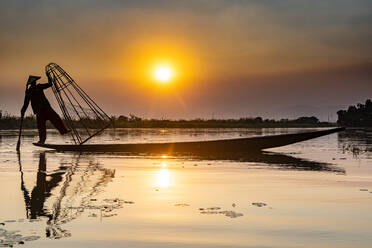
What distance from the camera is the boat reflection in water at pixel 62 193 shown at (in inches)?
287

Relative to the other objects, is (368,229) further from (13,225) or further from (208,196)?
(13,225)

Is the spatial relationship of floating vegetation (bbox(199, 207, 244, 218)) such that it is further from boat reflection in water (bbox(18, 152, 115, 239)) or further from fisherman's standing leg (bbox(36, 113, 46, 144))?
fisherman's standing leg (bbox(36, 113, 46, 144))

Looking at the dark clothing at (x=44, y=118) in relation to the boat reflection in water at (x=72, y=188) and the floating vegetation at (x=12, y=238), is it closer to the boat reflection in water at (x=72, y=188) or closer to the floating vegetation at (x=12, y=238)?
the boat reflection in water at (x=72, y=188)

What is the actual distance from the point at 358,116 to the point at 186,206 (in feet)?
227

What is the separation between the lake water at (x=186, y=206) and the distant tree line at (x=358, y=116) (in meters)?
61.2

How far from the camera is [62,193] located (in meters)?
9.55

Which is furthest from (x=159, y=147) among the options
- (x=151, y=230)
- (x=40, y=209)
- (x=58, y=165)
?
(x=151, y=230)

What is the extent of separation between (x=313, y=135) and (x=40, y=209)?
50.8ft

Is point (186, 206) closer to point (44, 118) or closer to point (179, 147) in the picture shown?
point (179, 147)

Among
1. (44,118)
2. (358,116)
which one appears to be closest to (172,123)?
(358,116)

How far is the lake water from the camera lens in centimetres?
614

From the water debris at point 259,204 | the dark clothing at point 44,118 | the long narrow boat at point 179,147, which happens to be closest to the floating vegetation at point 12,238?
the water debris at point 259,204

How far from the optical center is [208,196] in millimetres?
9211

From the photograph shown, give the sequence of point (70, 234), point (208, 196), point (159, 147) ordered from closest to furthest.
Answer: point (70, 234), point (208, 196), point (159, 147)
